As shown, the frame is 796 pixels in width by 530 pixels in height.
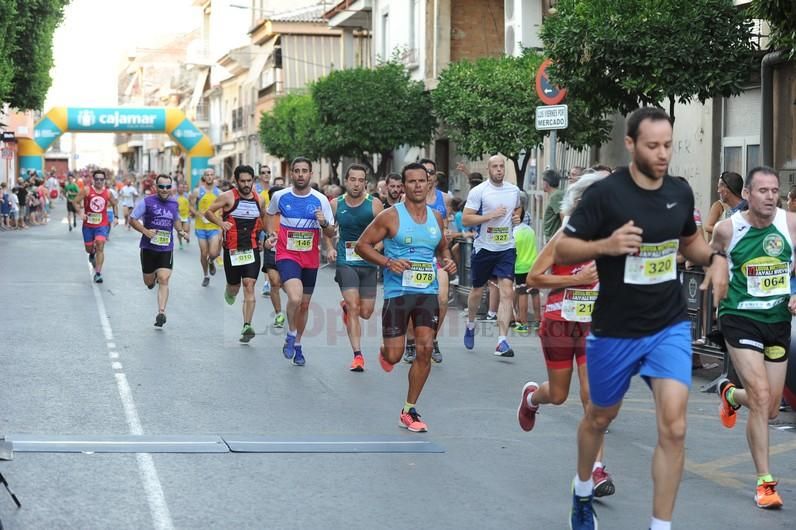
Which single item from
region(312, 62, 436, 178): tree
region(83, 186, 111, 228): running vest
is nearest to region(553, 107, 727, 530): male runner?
region(83, 186, 111, 228): running vest

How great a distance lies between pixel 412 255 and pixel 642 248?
3883 mm

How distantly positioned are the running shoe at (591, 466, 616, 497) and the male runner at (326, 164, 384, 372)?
526cm

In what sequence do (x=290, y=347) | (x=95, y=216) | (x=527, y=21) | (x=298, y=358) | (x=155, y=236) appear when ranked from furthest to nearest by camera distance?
(x=527, y=21)
(x=95, y=216)
(x=155, y=236)
(x=290, y=347)
(x=298, y=358)

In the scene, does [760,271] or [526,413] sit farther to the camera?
[526,413]

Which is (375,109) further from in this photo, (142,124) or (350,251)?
(142,124)

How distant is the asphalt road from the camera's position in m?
6.61

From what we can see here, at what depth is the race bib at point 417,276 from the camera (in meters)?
9.45

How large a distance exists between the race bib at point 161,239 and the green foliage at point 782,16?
7360 mm

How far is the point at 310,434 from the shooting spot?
8797 millimetres

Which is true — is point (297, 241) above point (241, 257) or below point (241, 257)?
above

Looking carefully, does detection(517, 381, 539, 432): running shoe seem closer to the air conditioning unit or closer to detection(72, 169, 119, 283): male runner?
detection(72, 169, 119, 283): male runner

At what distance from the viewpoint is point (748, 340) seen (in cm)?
741

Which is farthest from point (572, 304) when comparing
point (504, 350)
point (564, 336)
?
point (504, 350)

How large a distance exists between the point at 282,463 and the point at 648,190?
9.89 ft
